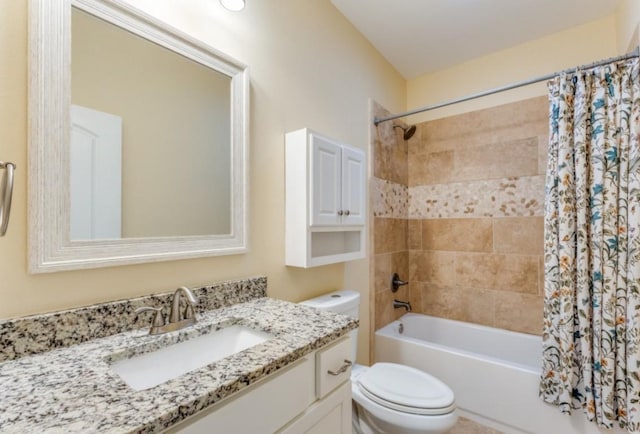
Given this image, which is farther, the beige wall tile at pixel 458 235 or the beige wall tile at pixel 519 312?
the beige wall tile at pixel 458 235

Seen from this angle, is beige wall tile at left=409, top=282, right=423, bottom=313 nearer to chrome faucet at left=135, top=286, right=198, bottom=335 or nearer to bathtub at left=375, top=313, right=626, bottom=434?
bathtub at left=375, top=313, right=626, bottom=434

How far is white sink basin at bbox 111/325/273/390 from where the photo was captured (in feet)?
2.70

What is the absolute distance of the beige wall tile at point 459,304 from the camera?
237 centimetres

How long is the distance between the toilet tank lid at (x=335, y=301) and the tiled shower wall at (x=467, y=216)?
1.84 ft

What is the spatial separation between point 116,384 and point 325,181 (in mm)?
1139

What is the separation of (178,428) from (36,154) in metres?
0.78

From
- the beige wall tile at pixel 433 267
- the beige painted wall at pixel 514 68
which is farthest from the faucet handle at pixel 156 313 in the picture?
the beige painted wall at pixel 514 68

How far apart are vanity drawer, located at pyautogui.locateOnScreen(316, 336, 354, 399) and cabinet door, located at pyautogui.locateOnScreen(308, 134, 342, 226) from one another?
62 centimetres

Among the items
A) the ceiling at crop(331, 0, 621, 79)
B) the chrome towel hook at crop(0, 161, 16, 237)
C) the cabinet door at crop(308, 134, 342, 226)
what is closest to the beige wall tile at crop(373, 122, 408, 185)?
the ceiling at crop(331, 0, 621, 79)

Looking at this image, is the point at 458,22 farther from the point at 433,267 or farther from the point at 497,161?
the point at 433,267

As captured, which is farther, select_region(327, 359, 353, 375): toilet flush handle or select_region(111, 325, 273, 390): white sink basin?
select_region(327, 359, 353, 375): toilet flush handle

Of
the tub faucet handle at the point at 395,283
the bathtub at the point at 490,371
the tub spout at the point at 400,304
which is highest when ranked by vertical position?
the tub faucet handle at the point at 395,283

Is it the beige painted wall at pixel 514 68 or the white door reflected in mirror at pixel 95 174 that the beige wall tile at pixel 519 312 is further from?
Result: the white door reflected in mirror at pixel 95 174

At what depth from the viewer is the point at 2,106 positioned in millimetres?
766
